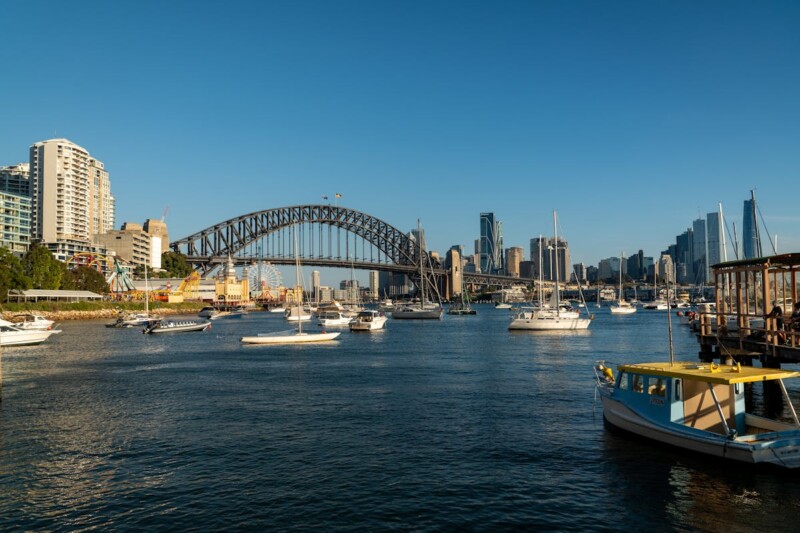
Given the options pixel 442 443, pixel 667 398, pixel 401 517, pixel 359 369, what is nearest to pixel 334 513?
pixel 401 517

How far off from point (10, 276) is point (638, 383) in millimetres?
137223

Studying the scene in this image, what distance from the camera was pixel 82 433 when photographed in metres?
26.1

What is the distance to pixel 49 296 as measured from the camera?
135875 millimetres

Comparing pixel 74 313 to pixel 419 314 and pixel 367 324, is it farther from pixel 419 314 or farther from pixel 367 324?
pixel 419 314

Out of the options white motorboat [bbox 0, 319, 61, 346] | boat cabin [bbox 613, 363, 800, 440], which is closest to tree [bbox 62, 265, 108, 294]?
white motorboat [bbox 0, 319, 61, 346]

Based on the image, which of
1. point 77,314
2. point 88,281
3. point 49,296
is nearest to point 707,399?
point 77,314

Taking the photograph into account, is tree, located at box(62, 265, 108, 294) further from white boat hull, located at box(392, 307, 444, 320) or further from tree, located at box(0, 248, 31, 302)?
white boat hull, located at box(392, 307, 444, 320)

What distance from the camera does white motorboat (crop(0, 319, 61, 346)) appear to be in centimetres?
6731

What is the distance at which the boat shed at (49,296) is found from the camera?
421 feet

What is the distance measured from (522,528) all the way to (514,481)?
356cm

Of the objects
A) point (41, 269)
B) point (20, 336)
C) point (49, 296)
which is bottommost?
point (20, 336)

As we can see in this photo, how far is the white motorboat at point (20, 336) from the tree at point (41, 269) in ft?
253

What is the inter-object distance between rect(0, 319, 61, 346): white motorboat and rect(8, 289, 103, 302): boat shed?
67037mm

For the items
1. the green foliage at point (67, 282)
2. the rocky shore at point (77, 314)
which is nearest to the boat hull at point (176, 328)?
the rocky shore at point (77, 314)
